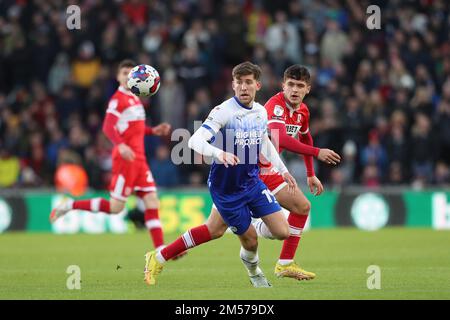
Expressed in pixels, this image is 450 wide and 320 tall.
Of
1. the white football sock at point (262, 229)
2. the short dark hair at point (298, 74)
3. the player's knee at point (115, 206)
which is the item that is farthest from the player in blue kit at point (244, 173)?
the player's knee at point (115, 206)

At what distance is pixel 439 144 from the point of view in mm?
21766

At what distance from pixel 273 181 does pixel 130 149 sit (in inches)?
129

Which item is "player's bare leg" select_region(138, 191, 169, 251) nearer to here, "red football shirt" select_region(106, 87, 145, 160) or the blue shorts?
"red football shirt" select_region(106, 87, 145, 160)

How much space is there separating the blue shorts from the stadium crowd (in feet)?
37.0

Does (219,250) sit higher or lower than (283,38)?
lower

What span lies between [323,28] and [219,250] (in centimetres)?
943

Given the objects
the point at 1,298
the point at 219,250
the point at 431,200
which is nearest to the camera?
the point at 1,298

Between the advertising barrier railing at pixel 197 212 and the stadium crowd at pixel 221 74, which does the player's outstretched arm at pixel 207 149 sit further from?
the stadium crowd at pixel 221 74

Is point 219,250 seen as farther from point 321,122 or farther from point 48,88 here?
point 48,88

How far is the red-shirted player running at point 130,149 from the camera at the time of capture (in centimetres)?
1375

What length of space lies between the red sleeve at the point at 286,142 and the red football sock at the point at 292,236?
2.62 ft

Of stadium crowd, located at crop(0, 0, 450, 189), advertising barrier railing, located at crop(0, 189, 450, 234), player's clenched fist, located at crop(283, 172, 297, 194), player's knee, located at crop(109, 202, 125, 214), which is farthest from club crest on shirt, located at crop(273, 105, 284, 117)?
stadium crowd, located at crop(0, 0, 450, 189)

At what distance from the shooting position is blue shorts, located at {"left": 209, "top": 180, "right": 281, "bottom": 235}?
9.98 meters
